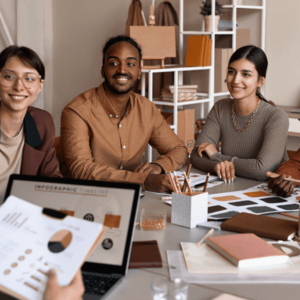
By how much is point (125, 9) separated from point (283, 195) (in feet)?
11.7

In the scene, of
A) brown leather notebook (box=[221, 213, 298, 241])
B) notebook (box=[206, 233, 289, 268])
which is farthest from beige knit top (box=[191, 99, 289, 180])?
notebook (box=[206, 233, 289, 268])

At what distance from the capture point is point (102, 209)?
103cm

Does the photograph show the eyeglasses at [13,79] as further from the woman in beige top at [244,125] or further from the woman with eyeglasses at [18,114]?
the woman in beige top at [244,125]

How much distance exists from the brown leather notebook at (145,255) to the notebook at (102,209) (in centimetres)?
8

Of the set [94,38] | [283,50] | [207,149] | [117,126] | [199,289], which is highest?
[94,38]

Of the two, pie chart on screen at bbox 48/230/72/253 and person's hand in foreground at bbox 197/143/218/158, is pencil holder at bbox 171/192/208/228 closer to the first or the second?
pie chart on screen at bbox 48/230/72/253

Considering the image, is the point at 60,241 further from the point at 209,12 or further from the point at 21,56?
the point at 209,12

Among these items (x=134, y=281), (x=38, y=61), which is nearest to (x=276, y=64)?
(x=38, y=61)

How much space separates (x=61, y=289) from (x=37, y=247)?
0.10 meters

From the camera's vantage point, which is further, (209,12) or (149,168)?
(209,12)

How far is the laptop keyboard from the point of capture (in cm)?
94

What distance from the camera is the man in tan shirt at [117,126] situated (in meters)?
2.19

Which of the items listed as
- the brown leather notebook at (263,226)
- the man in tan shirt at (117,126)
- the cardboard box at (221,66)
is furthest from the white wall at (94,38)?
the brown leather notebook at (263,226)

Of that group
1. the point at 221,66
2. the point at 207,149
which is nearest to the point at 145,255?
the point at 207,149
